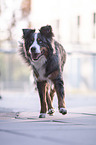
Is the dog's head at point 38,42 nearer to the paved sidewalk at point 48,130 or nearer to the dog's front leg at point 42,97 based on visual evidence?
the dog's front leg at point 42,97

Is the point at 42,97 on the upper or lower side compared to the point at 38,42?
lower

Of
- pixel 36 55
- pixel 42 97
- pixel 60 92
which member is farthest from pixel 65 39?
pixel 36 55

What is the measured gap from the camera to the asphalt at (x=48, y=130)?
586 centimetres

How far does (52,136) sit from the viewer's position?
6227 mm

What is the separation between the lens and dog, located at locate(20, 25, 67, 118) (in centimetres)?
810

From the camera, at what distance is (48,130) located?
6.82 m

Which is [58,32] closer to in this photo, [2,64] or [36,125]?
[2,64]

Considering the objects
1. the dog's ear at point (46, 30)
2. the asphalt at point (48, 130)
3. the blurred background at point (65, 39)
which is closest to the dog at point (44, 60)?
the dog's ear at point (46, 30)

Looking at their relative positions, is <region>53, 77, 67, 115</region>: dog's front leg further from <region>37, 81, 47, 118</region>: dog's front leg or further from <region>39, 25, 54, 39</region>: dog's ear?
<region>39, 25, 54, 39</region>: dog's ear

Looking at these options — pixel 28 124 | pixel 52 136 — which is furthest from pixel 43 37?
pixel 52 136

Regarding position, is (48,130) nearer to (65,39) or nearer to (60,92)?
(60,92)

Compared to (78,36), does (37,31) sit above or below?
above

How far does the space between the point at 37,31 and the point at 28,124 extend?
1761 millimetres

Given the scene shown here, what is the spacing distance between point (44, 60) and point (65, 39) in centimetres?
2159
